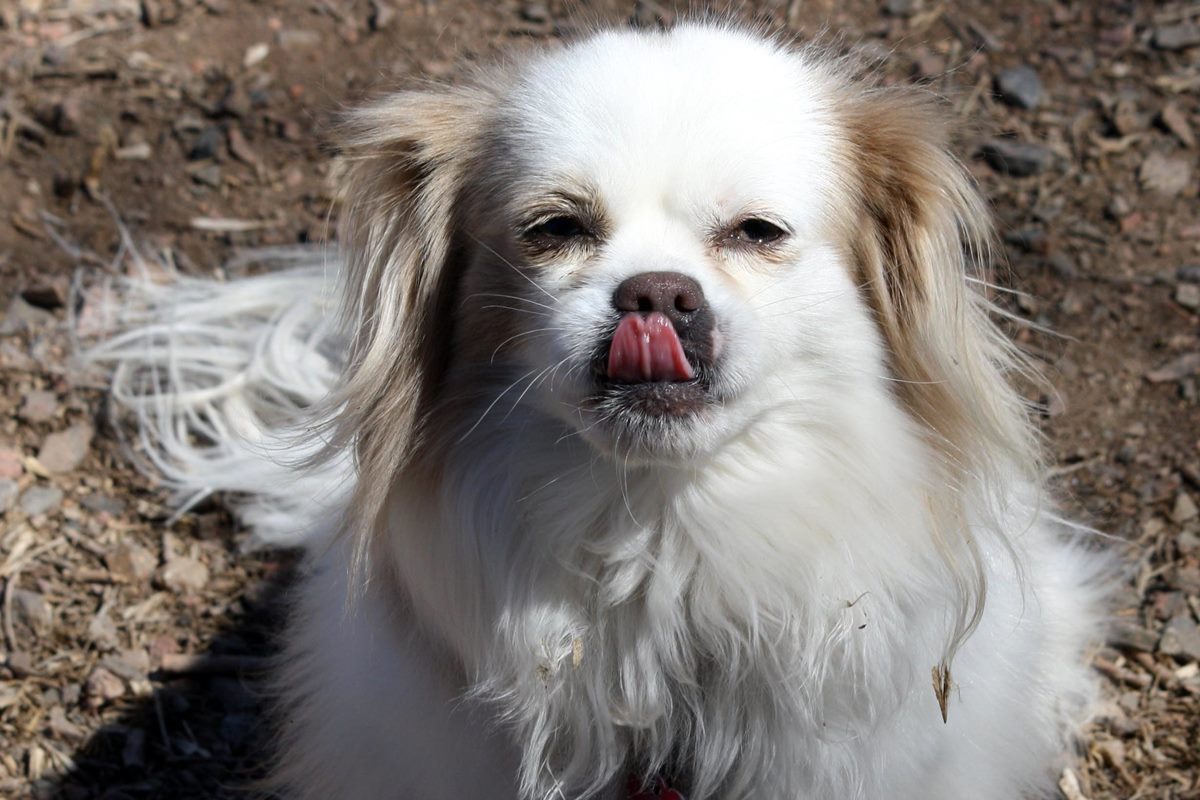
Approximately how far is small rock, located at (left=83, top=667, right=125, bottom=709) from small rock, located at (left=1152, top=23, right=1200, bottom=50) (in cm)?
394

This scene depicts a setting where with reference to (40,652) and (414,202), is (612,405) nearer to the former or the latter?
(414,202)

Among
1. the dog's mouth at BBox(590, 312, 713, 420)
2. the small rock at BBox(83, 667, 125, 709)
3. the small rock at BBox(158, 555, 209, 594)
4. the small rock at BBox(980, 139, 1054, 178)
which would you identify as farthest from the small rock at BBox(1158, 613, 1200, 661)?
the small rock at BBox(83, 667, 125, 709)

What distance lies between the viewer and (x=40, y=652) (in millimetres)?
3418

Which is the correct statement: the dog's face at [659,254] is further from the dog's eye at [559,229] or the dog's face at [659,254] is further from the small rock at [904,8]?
the small rock at [904,8]

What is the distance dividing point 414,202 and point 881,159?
Result: 2.95 feet

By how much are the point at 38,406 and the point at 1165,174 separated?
3.60 m

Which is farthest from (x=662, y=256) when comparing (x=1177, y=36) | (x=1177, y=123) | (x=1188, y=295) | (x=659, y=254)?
(x=1177, y=36)

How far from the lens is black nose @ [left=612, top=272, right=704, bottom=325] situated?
A: 6.94 feet

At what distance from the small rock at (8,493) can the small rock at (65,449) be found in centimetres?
10

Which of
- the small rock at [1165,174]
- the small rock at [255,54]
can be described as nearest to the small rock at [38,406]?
the small rock at [255,54]

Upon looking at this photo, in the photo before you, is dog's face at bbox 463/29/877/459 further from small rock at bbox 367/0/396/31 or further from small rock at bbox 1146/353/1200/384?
small rock at bbox 367/0/396/31

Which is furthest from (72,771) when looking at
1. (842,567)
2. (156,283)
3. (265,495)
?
(842,567)

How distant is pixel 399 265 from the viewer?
100 inches

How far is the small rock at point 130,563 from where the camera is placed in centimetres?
363
